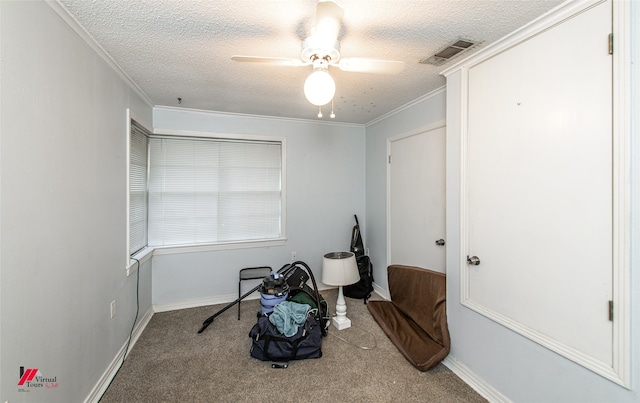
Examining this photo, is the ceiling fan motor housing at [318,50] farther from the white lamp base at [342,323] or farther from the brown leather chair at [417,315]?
the white lamp base at [342,323]

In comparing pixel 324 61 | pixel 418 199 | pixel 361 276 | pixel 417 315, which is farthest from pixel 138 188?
pixel 417 315

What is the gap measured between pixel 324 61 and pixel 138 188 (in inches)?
97.4

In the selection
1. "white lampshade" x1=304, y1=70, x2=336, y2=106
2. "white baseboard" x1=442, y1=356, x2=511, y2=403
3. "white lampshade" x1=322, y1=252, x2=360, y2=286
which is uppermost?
"white lampshade" x1=304, y1=70, x2=336, y2=106

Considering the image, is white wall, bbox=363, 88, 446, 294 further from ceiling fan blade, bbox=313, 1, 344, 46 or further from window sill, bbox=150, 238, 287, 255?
ceiling fan blade, bbox=313, 1, 344, 46

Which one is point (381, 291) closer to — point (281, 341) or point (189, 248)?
point (281, 341)

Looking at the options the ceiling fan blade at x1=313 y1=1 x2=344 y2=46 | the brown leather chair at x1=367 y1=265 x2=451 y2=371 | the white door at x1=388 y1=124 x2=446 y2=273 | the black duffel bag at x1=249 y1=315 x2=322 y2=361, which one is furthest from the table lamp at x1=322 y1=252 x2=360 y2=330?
the ceiling fan blade at x1=313 y1=1 x2=344 y2=46

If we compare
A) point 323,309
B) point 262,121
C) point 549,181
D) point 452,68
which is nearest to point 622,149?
point 549,181

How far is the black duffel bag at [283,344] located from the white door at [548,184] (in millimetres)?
1328

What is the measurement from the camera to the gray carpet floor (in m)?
1.76

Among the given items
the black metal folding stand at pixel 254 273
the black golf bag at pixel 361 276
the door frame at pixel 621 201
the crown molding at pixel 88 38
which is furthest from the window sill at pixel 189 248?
the door frame at pixel 621 201

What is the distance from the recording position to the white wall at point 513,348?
1119 mm

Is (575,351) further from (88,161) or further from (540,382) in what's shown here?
(88,161)

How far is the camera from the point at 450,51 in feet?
5.82

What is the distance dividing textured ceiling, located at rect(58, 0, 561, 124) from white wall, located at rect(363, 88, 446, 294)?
1.54 feet
